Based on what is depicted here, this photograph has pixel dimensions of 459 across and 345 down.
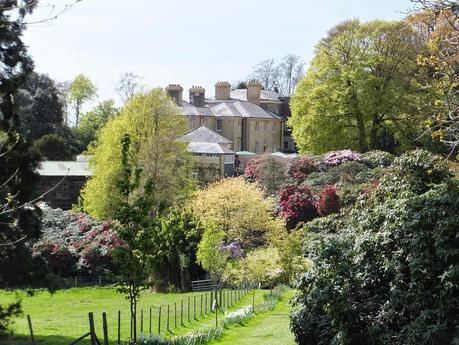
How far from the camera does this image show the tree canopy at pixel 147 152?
44094 millimetres

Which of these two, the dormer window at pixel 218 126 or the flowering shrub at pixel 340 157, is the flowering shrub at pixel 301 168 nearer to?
the flowering shrub at pixel 340 157

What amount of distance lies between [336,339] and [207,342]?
5776 mm

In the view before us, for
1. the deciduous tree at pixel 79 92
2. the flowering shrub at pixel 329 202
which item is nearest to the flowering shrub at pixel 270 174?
the flowering shrub at pixel 329 202

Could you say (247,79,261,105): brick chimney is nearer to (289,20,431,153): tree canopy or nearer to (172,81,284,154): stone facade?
(172,81,284,154): stone facade

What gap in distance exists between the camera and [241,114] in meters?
76.1

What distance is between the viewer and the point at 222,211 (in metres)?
38.0

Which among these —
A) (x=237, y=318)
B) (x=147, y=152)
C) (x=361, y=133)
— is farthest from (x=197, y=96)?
(x=237, y=318)

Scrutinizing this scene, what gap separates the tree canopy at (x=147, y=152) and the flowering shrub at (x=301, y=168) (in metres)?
7.09

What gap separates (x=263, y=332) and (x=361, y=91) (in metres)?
32.6

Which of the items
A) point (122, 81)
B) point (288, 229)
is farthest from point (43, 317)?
point (122, 81)

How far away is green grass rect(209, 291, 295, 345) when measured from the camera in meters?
18.2

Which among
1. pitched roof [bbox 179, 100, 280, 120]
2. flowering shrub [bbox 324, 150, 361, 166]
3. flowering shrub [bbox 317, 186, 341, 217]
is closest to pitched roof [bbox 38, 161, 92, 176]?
pitched roof [bbox 179, 100, 280, 120]

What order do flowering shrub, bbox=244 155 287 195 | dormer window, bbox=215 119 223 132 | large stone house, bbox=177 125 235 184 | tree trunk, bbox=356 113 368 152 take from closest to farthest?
flowering shrub, bbox=244 155 287 195 < tree trunk, bbox=356 113 368 152 < large stone house, bbox=177 125 235 184 < dormer window, bbox=215 119 223 132

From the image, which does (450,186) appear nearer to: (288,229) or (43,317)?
(43,317)
